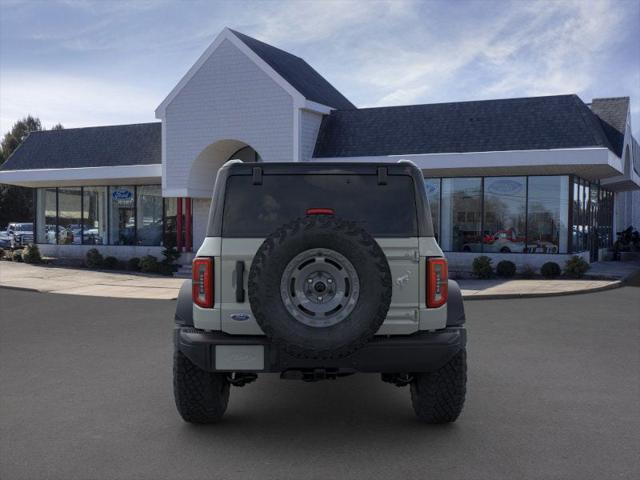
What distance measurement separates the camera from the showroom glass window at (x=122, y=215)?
27422 millimetres

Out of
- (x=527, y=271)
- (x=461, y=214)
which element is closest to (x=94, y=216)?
(x=461, y=214)

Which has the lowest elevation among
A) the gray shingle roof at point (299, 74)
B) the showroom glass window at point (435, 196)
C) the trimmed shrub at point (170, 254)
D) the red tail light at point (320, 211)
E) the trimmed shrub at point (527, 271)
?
the trimmed shrub at point (527, 271)

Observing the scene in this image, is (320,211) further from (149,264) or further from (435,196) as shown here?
(149,264)

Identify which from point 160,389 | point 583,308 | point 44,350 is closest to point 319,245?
point 160,389

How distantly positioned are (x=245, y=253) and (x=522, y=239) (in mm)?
18494

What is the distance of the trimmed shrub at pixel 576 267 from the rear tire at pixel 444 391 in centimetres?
1571

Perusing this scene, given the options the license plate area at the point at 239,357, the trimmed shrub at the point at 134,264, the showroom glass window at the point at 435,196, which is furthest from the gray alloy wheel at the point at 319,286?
the trimmed shrub at the point at 134,264

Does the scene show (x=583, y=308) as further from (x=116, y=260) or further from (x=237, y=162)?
(x=116, y=260)

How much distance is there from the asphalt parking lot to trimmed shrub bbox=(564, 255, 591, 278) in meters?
10.7

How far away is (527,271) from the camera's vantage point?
811 inches

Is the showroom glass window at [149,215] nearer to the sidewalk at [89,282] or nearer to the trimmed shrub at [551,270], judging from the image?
the sidewalk at [89,282]

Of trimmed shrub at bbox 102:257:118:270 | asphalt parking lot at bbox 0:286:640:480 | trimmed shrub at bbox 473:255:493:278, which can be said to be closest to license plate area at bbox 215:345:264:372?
asphalt parking lot at bbox 0:286:640:480

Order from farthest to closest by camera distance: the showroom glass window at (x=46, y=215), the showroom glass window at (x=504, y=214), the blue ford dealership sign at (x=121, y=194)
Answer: the showroom glass window at (x=46, y=215)
the blue ford dealership sign at (x=121, y=194)
the showroom glass window at (x=504, y=214)

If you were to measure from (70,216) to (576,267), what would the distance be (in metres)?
21.7
